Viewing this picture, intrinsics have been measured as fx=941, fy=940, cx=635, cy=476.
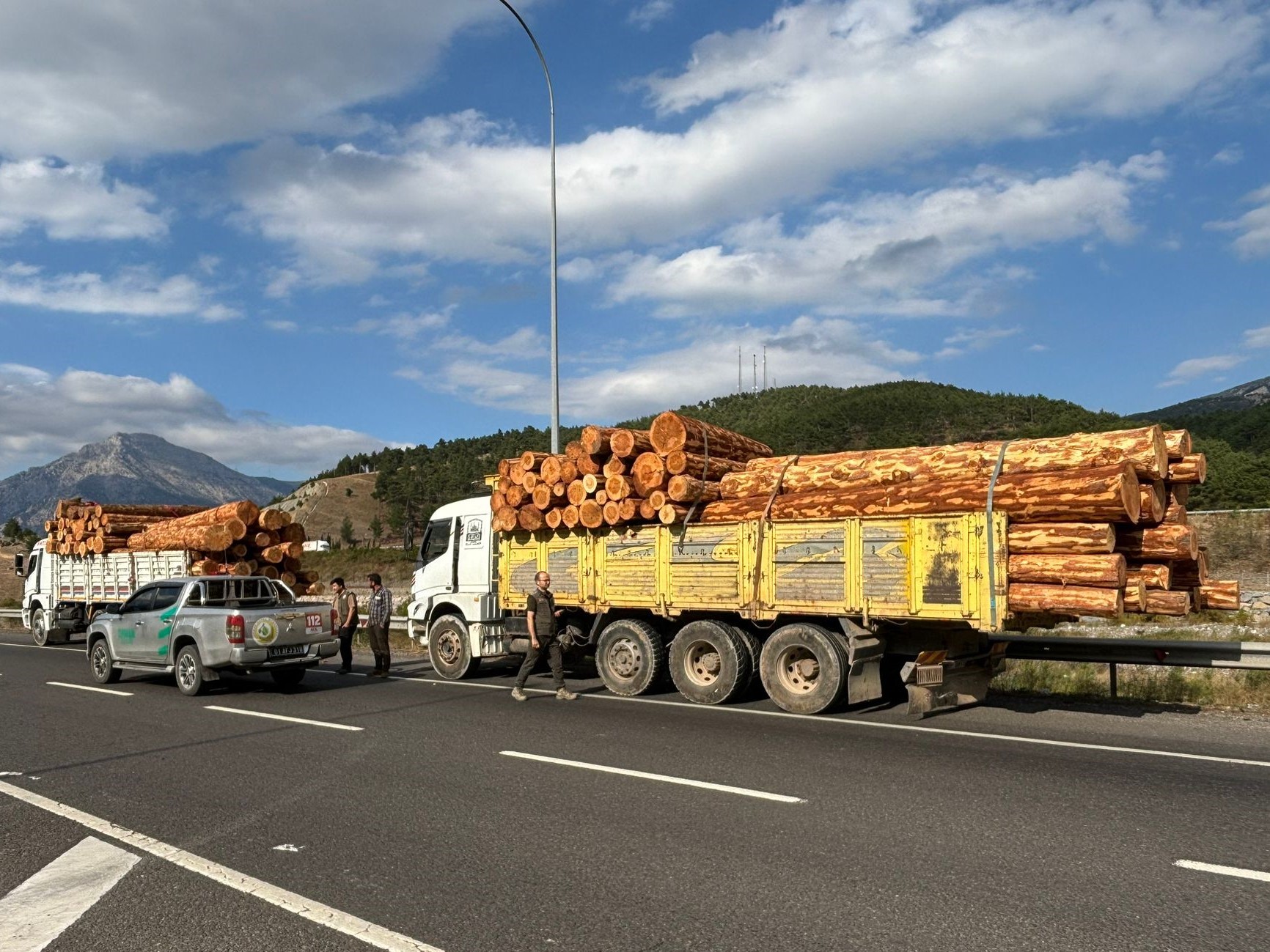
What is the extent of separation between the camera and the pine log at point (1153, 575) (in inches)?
368

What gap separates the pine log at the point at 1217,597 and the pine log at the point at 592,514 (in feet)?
22.7

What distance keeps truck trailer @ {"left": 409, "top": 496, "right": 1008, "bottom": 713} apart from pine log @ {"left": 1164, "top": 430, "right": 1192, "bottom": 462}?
7.00 feet

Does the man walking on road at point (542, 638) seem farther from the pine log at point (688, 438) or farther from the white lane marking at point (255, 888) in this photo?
the white lane marking at point (255, 888)

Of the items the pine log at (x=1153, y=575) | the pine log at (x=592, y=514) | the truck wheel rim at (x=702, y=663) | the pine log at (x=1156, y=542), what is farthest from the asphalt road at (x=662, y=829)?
the pine log at (x=592, y=514)

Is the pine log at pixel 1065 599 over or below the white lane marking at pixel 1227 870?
over

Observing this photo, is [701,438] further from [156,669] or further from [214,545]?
[214,545]

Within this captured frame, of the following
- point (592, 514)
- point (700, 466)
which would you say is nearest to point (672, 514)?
point (700, 466)

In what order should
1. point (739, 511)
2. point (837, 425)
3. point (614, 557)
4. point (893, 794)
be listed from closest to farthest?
point (893, 794) < point (739, 511) < point (614, 557) < point (837, 425)

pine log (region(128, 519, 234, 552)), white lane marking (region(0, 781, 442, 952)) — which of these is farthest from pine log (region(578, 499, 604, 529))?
pine log (region(128, 519, 234, 552))

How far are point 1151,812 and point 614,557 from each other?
7.26 m

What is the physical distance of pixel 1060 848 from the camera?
548cm

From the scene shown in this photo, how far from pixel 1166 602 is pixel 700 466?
17.5 ft

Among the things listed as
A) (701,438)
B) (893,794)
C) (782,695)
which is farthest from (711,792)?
(701,438)

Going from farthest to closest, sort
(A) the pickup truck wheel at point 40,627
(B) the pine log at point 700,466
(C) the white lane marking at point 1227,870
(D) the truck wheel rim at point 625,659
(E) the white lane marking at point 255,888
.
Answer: (A) the pickup truck wheel at point 40,627 → (D) the truck wheel rim at point 625,659 → (B) the pine log at point 700,466 → (C) the white lane marking at point 1227,870 → (E) the white lane marking at point 255,888
